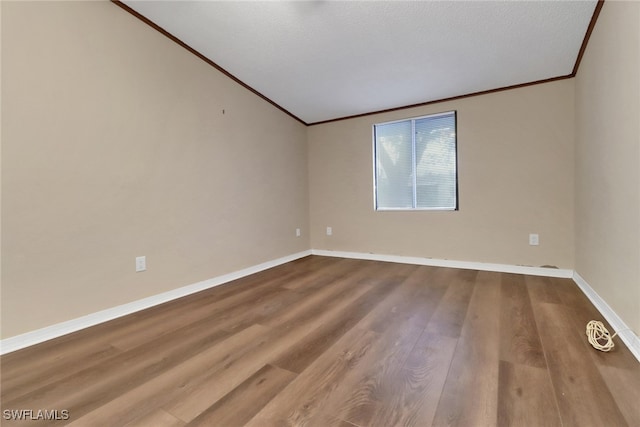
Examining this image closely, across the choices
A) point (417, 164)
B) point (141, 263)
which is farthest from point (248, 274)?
point (417, 164)

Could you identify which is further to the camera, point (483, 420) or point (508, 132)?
point (508, 132)

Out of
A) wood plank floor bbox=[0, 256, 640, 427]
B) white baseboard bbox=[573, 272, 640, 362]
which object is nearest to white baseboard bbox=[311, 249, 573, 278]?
white baseboard bbox=[573, 272, 640, 362]

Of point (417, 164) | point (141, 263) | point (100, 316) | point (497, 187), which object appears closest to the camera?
point (100, 316)

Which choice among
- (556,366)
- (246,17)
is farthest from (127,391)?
(246,17)

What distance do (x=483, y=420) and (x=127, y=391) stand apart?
147cm

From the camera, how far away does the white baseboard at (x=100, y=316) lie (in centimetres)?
162

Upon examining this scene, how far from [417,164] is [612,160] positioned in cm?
193

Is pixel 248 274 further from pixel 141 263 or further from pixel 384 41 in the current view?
pixel 384 41

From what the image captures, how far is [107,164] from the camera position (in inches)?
80.0

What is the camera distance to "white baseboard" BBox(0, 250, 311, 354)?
5.33 feet

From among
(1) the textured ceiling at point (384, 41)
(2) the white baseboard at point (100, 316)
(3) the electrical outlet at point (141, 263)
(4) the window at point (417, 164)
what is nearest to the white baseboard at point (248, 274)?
(2) the white baseboard at point (100, 316)

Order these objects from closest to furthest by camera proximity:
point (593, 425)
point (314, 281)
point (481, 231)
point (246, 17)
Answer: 1. point (593, 425)
2. point (246, 17)
3. point (314, 281)
4. point (481, 231)

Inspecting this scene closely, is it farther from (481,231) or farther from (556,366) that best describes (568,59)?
(556,366)

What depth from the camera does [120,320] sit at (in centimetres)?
199
